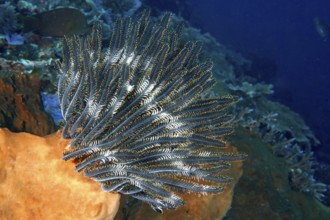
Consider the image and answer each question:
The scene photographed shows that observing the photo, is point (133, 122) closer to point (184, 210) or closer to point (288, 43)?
point (184, 210)

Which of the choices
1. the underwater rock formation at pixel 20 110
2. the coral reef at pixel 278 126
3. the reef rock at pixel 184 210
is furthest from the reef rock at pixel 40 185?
the coral reef at pixel 278 126

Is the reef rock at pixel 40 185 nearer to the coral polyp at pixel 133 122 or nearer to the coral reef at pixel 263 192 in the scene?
the coral polyp at pixel 133 122

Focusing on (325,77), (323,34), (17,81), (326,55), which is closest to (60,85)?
(17,81)

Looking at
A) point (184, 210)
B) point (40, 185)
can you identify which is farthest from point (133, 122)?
point (184, 210)

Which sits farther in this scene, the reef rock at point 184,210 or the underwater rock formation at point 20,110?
the reef rock at point 184,210

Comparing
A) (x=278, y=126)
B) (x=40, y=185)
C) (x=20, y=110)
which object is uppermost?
(x=278, y=126)

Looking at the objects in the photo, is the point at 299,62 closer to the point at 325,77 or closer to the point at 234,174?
the point at 325,77
